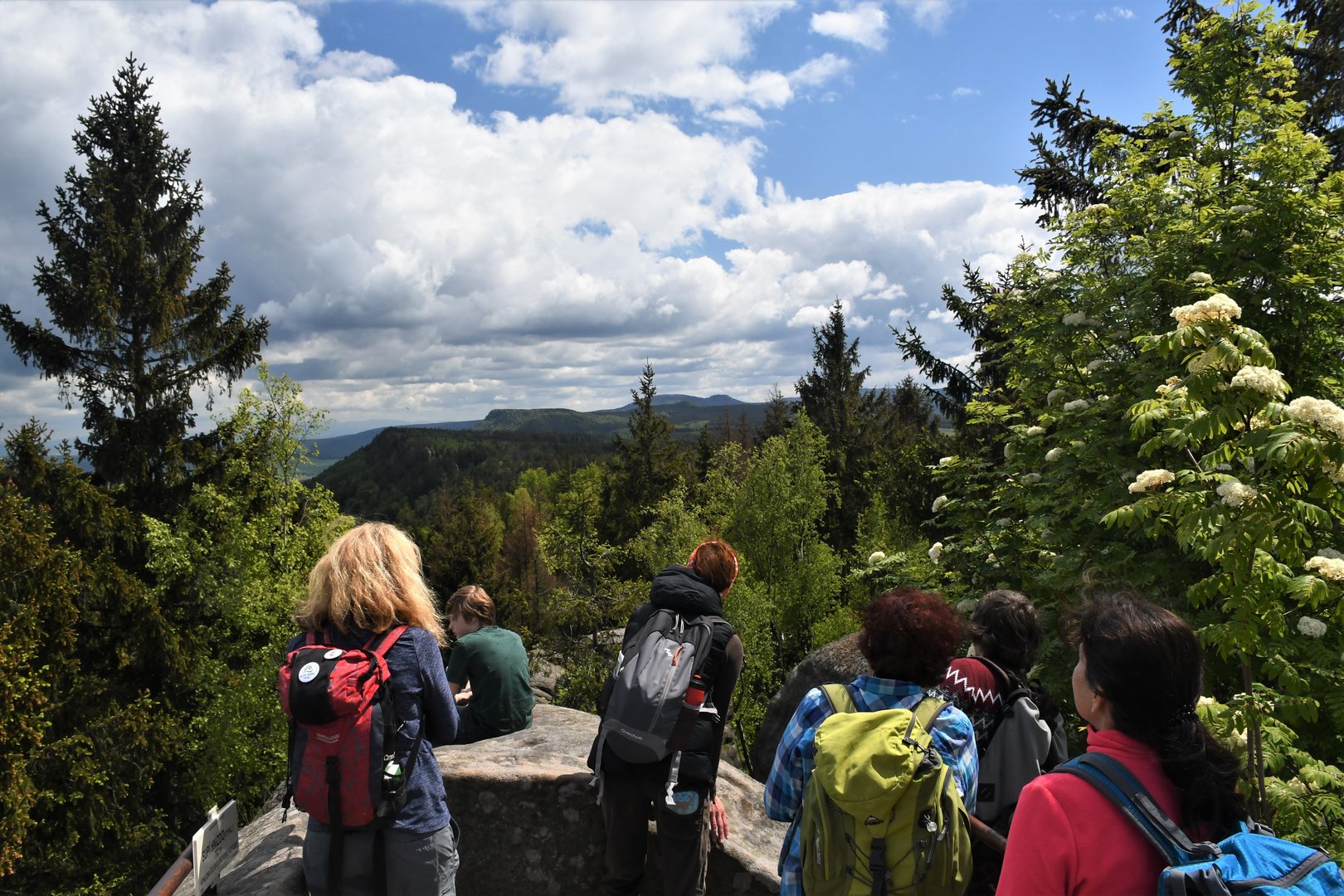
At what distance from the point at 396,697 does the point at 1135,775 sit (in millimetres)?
2575

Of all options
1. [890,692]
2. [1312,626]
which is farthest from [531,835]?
[1312,626]

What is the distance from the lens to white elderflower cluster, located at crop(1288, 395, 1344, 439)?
301 centimetres

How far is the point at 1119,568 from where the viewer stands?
16.8 feet

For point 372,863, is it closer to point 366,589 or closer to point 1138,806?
point 366,589

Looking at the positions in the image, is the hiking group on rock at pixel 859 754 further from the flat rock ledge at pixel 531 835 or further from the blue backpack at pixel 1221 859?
the flat rock ledge at pixel 531 835

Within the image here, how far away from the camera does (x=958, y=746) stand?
2.77 meters

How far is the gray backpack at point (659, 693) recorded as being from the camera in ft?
12.3

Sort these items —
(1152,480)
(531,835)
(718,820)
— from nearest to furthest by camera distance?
(1152,480) < (718,820) < (531,835)

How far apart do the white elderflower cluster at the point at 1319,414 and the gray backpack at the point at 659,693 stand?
8.74 feet

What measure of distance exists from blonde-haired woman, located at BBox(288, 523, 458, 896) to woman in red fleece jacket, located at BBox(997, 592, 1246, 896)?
2242mm

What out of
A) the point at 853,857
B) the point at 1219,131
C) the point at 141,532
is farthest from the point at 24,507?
the point at 1219,131

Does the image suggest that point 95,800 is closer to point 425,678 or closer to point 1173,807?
point 425,678

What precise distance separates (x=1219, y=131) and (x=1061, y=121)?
336 inches

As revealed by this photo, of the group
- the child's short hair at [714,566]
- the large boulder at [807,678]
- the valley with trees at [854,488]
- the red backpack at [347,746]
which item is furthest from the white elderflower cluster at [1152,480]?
the large boulder at [807,678]
